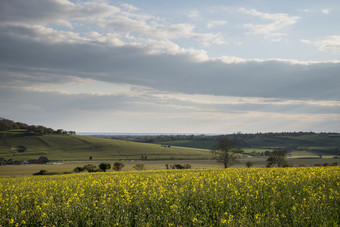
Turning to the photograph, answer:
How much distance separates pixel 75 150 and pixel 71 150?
5.66ft

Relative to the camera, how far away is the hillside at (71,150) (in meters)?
109

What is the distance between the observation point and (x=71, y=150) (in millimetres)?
122688

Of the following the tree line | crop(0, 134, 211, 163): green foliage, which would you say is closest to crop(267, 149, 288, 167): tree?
crop(0, 134, 211, 163): green foliage

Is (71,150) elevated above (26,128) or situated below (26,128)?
below

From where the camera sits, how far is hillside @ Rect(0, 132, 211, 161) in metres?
109

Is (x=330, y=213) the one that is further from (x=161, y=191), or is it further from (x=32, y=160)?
(x=32, y=160)

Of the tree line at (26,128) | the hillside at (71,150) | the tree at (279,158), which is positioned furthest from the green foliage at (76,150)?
the tree at (279,158)

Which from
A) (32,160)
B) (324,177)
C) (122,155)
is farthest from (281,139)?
(324,177)

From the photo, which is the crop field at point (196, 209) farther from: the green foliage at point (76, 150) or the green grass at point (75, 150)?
the green grass at point (75, 150)

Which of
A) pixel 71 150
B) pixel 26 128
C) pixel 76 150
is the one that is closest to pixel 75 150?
pixel 76 150

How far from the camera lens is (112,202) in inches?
494

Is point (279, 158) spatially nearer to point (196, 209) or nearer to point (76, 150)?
point (196, 209)

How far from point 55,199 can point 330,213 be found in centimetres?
1302

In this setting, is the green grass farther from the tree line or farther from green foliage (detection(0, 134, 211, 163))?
the tree line
